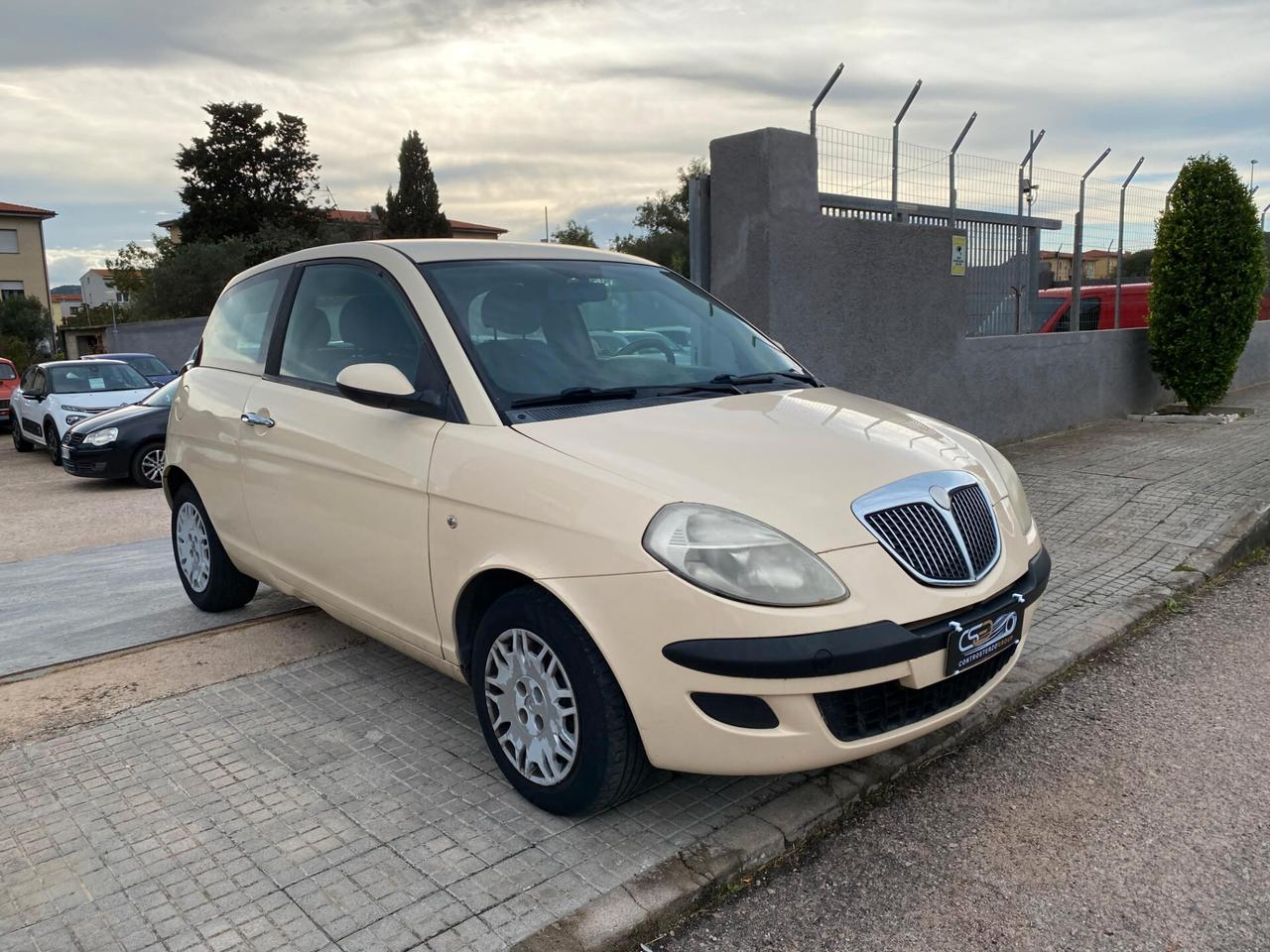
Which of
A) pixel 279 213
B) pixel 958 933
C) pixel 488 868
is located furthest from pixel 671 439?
pixel 279 213

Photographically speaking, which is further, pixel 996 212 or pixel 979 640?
pixel 996 212

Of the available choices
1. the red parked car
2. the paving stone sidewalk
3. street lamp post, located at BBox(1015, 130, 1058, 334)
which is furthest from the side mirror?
the red parked car

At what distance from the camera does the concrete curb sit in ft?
8.23

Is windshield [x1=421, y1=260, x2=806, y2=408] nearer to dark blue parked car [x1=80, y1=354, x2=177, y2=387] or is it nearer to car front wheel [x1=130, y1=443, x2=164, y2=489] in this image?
car front wheel [x1=130, y1=443, x2=164, y2=489]

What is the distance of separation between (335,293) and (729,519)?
87.0 inches

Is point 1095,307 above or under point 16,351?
above

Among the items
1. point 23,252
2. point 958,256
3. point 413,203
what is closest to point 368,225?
point 413,203

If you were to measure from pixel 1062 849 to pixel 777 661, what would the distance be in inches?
44.3

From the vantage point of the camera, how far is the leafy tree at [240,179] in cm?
4734

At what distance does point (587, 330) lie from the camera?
3.74 meters

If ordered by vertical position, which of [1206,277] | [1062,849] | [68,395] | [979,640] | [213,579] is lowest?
[1062,849]

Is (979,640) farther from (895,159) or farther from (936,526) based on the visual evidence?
(895,159)

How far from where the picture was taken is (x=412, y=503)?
3326mm

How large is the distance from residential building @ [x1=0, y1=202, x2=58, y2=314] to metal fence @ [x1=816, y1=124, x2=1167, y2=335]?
56.8 metres
